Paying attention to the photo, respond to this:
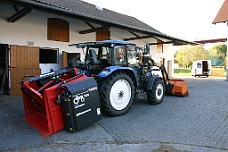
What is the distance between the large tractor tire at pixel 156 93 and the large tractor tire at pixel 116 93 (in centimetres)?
107

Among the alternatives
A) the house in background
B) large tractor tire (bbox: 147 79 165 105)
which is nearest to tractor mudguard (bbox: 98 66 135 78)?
large tractor tire (bbox: 147 79 165 105)

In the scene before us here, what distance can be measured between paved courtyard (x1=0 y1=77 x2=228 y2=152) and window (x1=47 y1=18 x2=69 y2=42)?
13.9 feet

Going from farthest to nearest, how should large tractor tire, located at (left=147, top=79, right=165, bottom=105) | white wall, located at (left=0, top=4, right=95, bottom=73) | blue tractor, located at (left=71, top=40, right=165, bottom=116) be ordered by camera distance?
white wall, located at (left=0, top=4, right=95, bottom=73), large tractor tire, located at (left=147, top=79, right=165, bottom=105), blue tractor, located at (left=71, top=40, right=165, bottom=116)

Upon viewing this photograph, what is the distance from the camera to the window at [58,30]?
8.64 m

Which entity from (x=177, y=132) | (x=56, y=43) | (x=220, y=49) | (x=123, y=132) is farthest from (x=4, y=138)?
(x=220, y=49)

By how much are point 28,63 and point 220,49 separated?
34213mm

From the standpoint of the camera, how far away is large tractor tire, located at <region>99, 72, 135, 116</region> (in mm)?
4652

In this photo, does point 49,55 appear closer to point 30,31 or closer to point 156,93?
point 30,31

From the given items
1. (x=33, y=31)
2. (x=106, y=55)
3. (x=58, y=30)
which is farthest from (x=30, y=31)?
(x=106, y=55)

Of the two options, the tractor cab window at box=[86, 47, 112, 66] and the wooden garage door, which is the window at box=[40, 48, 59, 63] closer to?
the wooden garage door

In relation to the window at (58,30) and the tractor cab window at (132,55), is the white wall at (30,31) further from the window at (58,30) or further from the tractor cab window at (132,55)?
the tractor cab window at (132,55)

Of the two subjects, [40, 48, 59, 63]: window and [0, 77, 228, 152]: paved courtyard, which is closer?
[0, 77, 228, 152]: paved courtyard

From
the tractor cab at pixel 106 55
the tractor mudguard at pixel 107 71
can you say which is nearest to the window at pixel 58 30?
the tractor cab at pixel 106 55

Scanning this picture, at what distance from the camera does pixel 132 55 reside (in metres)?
5.83
